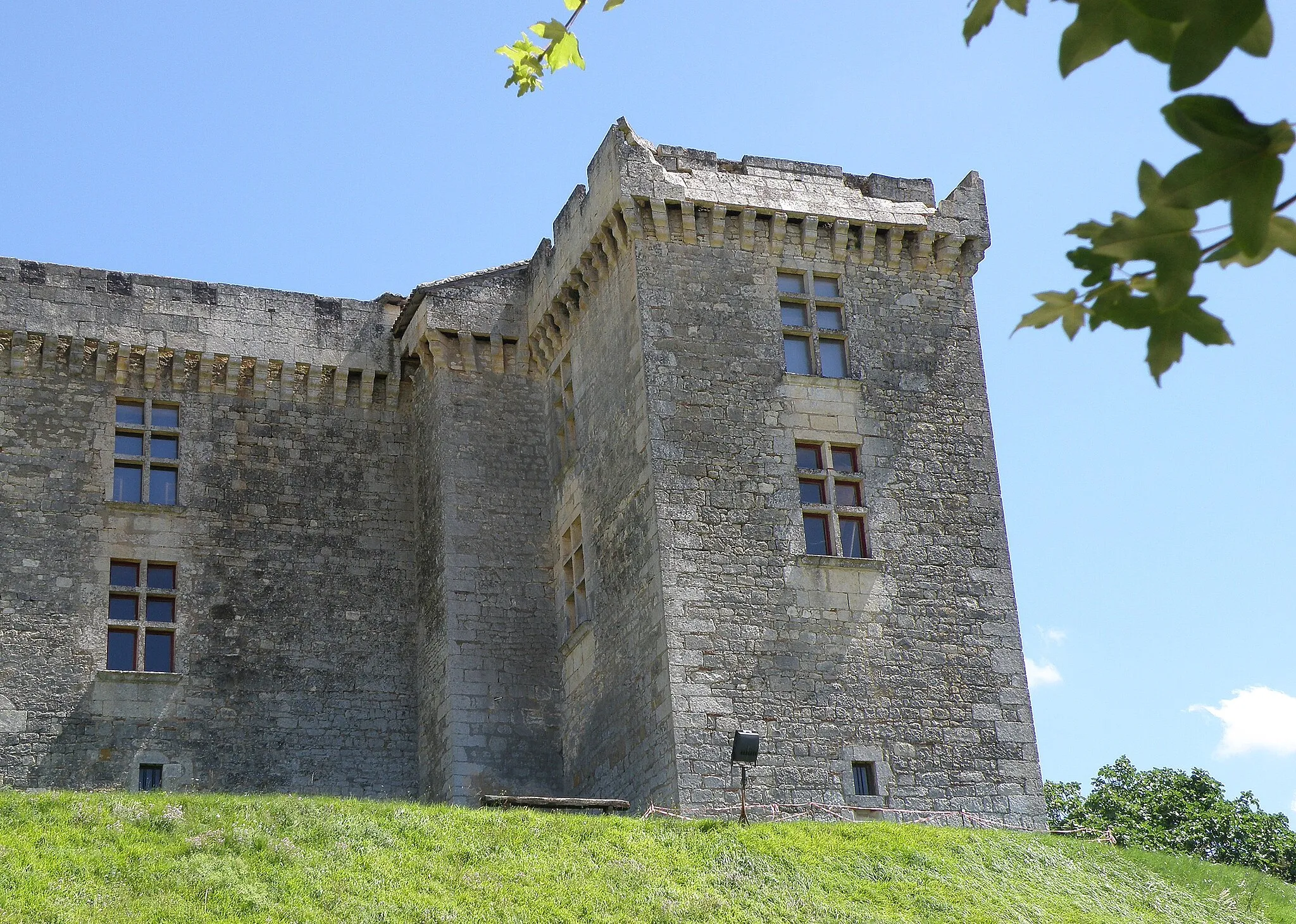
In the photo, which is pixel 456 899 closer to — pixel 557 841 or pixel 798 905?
pixel 557 841

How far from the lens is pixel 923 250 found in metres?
19.4

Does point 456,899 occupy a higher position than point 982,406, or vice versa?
point 982,406

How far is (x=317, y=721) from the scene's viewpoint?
19266 mm

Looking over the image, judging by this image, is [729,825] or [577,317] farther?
[577,317]

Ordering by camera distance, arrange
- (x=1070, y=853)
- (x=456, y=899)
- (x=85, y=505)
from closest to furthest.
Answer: (x=456, y=899) → (x=1070, y=853) → (x=85, y=505)

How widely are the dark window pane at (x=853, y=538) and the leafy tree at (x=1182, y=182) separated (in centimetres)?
1441

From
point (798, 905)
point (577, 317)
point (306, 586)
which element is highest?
point (577, 317)

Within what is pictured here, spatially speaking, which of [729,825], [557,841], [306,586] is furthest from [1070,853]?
[306,586]

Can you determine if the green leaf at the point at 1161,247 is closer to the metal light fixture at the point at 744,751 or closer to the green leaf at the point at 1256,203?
the green leaf at the point at 1256,203

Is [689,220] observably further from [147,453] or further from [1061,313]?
[1061,313]

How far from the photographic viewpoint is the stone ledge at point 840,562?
683 inches

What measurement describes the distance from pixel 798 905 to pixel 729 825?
5.23 feet

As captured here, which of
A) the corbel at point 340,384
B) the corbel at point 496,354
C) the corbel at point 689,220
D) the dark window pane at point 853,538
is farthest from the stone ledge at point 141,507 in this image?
the dark window pane at point 853,538

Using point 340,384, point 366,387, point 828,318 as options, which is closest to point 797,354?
point 828,318
